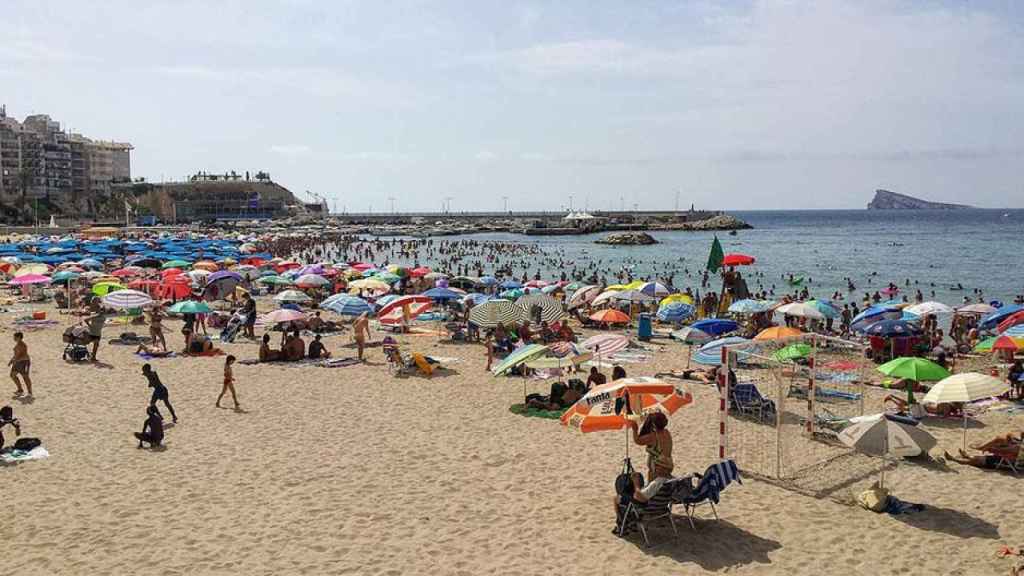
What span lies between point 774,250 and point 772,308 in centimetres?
6194

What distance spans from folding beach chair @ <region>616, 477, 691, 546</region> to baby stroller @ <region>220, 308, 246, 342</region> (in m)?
14.4

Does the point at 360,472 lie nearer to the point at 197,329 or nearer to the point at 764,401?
the point at 764,401

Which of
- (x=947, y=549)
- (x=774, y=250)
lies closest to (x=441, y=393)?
(x=947, y=549)

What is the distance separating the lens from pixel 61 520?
25.8 feet

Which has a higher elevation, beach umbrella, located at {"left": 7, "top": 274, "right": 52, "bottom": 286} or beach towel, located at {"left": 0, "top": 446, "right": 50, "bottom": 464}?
beach umbrella, located at {"left": 7, "top": 274, "right": 52, "bottom": 286}

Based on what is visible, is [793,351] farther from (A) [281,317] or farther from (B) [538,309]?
(A) [281,317]

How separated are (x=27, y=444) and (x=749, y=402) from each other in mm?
10002

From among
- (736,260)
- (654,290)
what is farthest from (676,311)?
(736,260)

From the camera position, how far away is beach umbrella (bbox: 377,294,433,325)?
19062 mm

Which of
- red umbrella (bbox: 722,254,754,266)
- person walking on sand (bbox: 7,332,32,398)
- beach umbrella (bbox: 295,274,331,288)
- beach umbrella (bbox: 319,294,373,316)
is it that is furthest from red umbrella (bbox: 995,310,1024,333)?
beach umbrella (bbox: 295,274,331,288)

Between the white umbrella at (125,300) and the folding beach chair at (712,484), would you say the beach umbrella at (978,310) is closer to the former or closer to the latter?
the folding beach chair at (712,484)

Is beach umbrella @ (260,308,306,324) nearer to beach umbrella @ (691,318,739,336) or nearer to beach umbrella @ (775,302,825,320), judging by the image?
beach umbrella @ (691,318,739,336)

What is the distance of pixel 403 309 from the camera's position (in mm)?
19406

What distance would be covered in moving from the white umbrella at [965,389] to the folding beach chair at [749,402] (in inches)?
111
